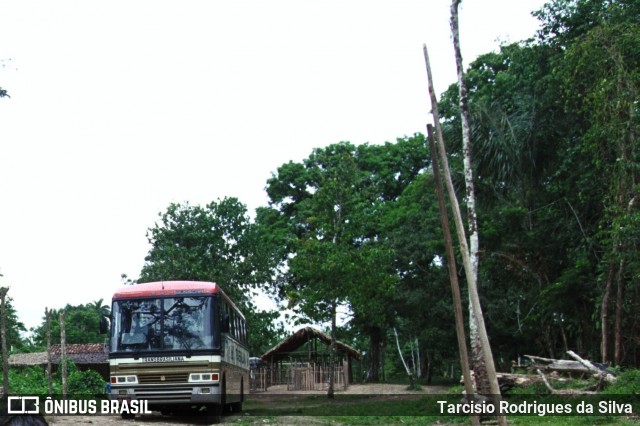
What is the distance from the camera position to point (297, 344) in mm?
46156

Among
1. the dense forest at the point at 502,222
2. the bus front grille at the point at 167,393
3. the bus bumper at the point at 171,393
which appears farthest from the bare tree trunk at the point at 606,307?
the bus front grille at the point at 167,393

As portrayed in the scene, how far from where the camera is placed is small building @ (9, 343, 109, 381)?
149ft

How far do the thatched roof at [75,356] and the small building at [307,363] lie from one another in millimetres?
10262

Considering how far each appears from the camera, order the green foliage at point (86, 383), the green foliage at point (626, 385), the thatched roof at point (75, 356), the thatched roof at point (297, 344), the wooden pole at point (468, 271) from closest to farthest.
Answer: the wooden pole at point (468, 271), the green foliage at point (626, 385), the green foliage at point (86, 383), the thatched roof at point (297, 344), the thatched roof at point (75, 356)

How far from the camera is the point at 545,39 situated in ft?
82.0

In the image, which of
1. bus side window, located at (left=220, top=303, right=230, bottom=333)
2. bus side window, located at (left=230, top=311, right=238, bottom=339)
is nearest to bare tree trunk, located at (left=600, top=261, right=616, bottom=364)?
bus side window, located at (left=230, top=311, right=238, bottom=339)

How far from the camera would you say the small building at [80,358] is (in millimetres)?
45531

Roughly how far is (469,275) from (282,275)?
2896cm

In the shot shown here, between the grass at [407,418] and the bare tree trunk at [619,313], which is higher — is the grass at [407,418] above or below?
below

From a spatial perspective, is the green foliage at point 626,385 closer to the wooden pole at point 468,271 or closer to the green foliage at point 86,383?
the wooden pole at point 468,271

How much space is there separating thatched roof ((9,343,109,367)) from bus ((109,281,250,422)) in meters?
30.1

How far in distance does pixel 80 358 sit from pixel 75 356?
628mm

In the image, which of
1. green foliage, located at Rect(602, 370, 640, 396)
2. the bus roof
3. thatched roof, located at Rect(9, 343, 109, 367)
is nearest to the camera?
green foliage, located at Rect(602, 370, 640, 396)

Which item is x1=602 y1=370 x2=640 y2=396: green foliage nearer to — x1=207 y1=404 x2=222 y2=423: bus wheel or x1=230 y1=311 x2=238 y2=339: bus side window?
x1=207 y1=404 x2=222 y2=423: bus wheel
